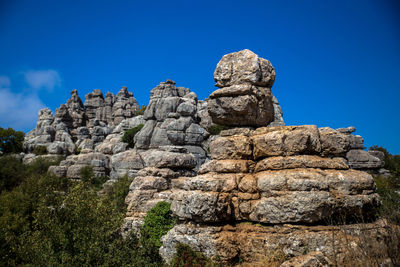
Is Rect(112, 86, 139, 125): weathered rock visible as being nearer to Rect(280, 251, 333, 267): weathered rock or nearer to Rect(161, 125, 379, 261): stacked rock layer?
Rect(161, 125, 379, 261): stacked rock layer

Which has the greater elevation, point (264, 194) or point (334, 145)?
point (334, 145)

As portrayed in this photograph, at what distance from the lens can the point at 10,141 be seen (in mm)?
50469

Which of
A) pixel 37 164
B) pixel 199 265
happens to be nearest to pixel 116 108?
pixel 37 164

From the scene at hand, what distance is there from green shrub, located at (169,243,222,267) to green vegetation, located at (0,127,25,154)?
5195 centimetres

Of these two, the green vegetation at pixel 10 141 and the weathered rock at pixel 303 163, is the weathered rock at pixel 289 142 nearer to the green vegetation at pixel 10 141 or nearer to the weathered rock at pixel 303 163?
the weathered rock at pixel 303 163

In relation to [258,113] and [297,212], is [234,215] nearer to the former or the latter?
[297,212]

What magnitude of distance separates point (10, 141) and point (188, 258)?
182ft

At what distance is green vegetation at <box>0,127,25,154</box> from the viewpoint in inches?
1937

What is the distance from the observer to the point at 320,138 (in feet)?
26.5

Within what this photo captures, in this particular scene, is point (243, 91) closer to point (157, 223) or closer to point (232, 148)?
point (232, 148)

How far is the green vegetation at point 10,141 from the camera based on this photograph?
4919cm

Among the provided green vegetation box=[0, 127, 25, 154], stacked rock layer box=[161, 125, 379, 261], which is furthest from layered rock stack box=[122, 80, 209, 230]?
green vegetation box=[0, 127, 25, 154]

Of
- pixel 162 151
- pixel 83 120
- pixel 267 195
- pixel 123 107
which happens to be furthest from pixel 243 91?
pixel 83 120

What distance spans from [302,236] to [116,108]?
238ft
